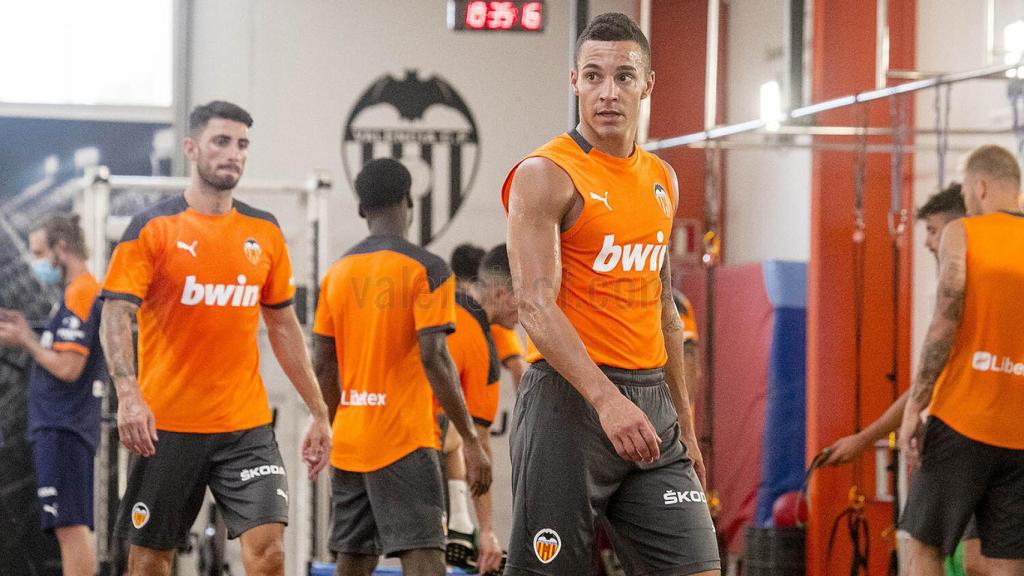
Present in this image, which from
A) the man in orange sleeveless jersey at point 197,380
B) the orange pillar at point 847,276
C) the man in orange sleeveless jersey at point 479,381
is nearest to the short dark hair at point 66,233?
the man in orange sleeveless jersey at point 479,381

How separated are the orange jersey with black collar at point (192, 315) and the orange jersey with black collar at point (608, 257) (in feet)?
5.33

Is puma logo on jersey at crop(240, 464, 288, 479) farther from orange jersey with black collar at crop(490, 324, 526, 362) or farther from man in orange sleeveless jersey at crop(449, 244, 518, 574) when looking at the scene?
orange jersey with black collar at crop(490, 324, 526, 362)

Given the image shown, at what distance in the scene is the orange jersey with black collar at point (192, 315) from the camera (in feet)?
14.7

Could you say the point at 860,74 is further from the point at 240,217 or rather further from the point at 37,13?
the point at 37,13

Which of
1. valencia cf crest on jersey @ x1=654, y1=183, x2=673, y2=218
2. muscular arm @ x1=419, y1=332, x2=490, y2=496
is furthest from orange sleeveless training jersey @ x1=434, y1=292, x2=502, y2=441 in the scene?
valencia cf crest on jersey @ x1=654, y1=183, x2=673, y2=218

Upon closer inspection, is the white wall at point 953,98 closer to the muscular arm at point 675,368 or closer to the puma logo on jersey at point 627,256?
the muscular arm at point 675,368

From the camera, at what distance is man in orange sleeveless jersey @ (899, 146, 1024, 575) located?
464 cm

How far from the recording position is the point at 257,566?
14.1 ft

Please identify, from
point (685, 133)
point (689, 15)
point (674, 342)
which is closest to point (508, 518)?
point (685, 133)

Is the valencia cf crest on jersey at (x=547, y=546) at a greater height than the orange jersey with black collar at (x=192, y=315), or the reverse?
the orange jersey with black collar at (x=192, y=315)

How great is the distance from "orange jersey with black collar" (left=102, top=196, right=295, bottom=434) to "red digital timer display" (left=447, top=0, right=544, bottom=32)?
5.33ft

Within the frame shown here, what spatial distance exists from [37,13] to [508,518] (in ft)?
15.0

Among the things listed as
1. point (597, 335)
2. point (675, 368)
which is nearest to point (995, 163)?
point (675, 368)

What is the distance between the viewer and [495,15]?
5789mm
